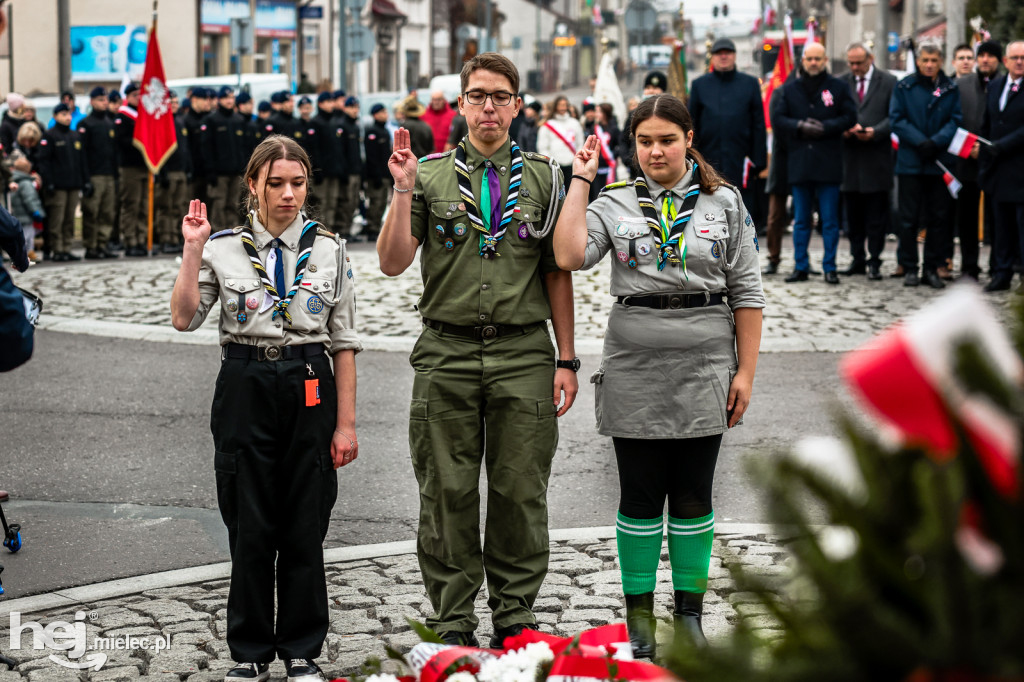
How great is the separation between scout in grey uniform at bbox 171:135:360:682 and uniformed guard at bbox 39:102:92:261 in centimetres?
1374

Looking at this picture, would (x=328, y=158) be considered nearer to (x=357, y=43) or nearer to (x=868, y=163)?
(x=357, y=43)

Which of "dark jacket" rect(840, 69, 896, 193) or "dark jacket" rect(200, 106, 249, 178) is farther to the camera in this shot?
"dark jacket" rect(200, 106, 249, 178)

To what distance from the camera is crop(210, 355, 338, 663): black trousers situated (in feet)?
14.1

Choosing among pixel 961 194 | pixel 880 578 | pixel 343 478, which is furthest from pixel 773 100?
pixel 880 578

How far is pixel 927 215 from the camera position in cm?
1285

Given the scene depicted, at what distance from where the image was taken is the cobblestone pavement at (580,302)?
36.1 ft

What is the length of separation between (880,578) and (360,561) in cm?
460

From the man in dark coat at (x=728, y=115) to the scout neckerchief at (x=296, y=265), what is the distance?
908 centimetres

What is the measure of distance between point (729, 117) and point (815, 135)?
2.84 ft

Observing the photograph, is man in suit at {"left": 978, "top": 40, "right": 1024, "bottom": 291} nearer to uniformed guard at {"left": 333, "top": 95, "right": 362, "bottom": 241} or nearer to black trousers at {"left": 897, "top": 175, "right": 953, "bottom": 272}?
black trousers at {"left": 897, "top": 175, "right": 953, "bottom": 272}

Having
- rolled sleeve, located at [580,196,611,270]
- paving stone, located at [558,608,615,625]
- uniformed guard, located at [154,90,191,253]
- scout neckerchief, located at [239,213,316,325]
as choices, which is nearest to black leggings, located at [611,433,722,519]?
paving stone, located at [558,608,615,625]

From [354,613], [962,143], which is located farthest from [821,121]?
[354,613]

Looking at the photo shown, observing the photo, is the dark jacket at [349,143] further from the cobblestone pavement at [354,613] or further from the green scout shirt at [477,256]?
the green scout shirt at [477,256]

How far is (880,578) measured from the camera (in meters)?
1.17
